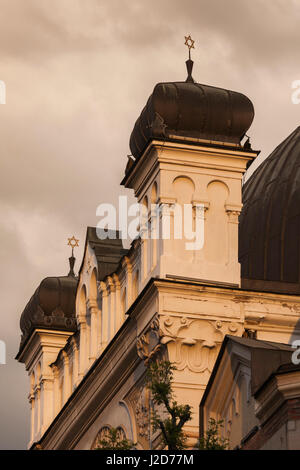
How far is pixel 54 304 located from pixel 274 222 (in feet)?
33.7

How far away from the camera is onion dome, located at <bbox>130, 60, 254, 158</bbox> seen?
42.5 meters

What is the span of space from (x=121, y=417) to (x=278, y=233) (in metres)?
6.46

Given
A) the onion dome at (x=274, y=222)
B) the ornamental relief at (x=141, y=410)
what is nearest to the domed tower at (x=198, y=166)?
the ornamental relief at (x=141, y=410)

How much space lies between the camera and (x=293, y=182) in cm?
4853

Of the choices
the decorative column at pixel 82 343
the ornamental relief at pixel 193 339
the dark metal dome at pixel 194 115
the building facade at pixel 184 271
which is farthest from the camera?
the decorative column at pixel 82 343

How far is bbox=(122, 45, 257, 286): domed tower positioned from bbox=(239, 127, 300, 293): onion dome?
3.14 meters

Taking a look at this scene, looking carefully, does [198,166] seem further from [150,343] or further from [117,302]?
[117,302]

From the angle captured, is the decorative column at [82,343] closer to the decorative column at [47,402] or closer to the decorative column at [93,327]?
the decorative column at [93,327]

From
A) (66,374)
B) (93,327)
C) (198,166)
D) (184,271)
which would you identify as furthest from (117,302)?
(66,374)

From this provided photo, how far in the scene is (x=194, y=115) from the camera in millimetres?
42562

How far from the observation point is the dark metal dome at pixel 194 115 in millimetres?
42469

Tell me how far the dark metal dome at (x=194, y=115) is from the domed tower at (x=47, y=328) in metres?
13.5

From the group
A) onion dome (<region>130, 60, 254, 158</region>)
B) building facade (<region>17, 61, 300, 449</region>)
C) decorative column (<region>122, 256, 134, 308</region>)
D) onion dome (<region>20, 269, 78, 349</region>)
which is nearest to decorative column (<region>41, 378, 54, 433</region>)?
onion dome (<region>20, 269, 78, 349</region>)
